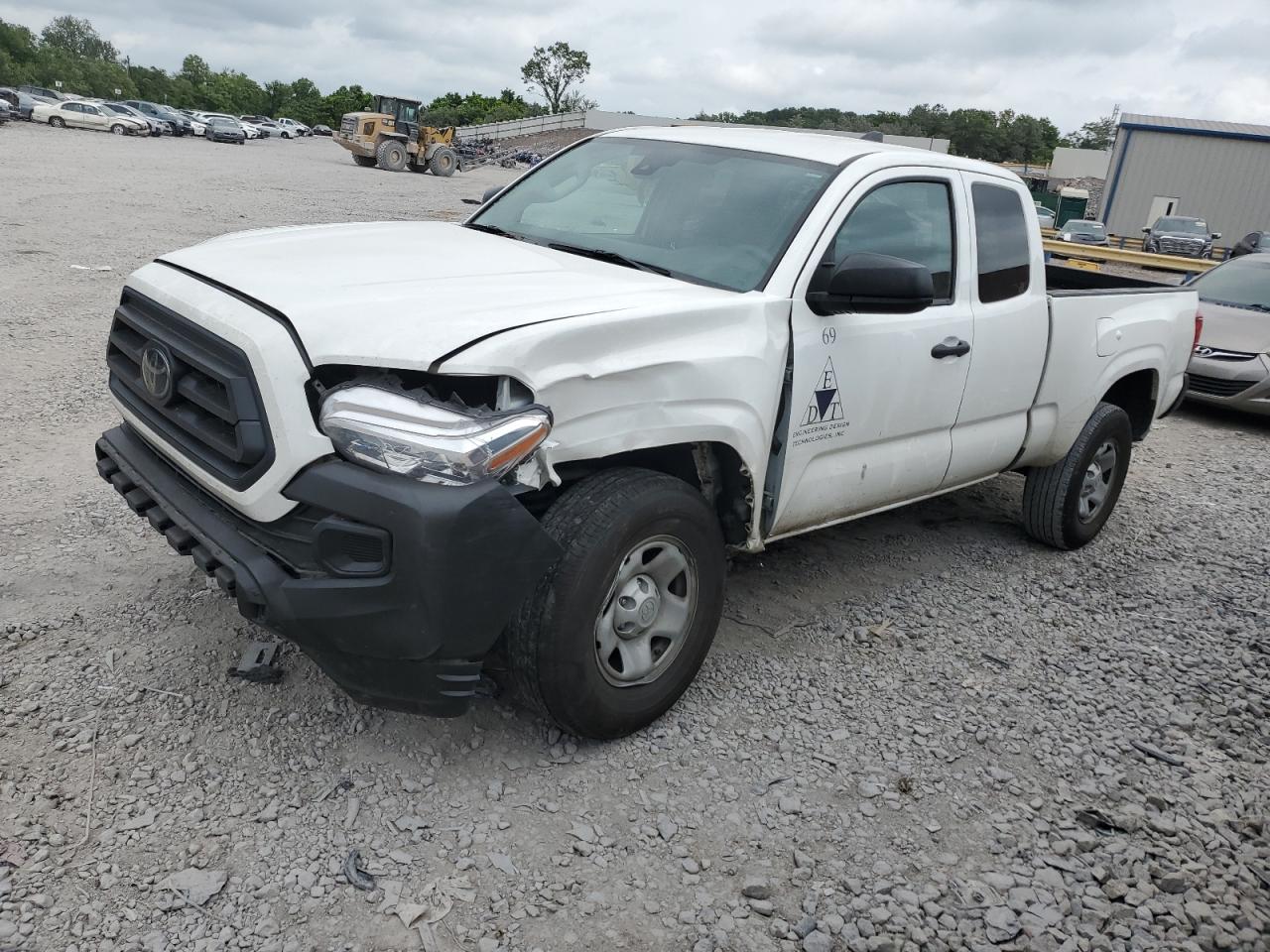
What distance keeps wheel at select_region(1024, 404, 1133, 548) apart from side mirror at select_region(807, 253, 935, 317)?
215 centimetres

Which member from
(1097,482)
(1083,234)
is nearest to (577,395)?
(1097,482)

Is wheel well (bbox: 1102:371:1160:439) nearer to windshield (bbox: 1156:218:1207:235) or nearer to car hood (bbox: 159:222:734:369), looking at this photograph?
car hood (bbox: 159:222:734:369)

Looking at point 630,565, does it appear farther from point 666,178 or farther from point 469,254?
point 666,178

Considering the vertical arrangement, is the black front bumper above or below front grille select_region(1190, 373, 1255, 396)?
above

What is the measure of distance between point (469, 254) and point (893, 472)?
73.8 inches

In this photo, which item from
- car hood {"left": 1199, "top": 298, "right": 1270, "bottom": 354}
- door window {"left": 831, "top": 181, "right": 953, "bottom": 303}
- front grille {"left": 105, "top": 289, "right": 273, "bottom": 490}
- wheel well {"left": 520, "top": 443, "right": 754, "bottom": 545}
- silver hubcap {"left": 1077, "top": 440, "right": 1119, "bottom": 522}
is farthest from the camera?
car hood {"left": 1199, "top": 298, "right": 1270, "bottom": 354}

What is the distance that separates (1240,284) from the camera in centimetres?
999

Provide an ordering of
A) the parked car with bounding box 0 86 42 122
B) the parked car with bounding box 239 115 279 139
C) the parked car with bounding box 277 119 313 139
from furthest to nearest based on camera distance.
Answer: the parked car with bounding box 277 119 313 139
the parked car with bounding box 239 115 279 139
the parked car with bounding box 0 86 42 122

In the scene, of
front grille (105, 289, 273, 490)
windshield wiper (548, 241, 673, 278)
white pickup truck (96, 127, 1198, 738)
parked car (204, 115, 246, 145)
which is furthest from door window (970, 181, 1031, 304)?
parked car (204, 115, 246, 145)

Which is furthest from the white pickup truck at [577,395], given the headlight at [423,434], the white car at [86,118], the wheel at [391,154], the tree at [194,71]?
the tree at [194,71]

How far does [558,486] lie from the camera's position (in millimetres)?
2998

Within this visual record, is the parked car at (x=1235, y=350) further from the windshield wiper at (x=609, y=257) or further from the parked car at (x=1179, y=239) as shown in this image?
the parked car at (x=1179, y=239)

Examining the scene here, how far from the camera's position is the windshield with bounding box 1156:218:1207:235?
28.8 meters

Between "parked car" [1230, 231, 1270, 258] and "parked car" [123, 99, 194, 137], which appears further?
"parked car" [123, 99, 194, 137]
